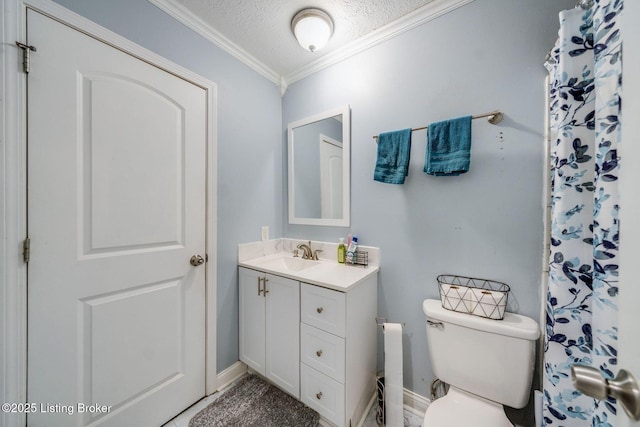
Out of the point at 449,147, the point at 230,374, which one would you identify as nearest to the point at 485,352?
the point at 449,147

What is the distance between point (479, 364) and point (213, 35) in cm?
242

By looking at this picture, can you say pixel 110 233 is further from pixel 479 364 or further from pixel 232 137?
pixel 479 364

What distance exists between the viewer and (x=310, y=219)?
6.11ft

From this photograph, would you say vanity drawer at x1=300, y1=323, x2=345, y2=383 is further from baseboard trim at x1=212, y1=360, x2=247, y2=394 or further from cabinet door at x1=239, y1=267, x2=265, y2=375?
baseboard trim at x1=212, y1=360, x2=247, y2=394

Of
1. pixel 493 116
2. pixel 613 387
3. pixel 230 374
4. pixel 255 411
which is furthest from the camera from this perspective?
pixel 230 374

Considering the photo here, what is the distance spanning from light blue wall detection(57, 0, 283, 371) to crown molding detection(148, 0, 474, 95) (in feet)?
0.14

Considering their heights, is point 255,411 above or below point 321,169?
below

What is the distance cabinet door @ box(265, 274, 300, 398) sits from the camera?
4.37 feet

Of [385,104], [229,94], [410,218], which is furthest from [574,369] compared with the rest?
[229,94]

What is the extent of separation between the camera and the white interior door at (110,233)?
3.13ft

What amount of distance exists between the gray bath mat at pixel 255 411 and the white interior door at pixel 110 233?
17 centimetres

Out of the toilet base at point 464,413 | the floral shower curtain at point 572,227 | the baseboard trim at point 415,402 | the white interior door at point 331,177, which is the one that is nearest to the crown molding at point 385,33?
the white interior door at point 331,177

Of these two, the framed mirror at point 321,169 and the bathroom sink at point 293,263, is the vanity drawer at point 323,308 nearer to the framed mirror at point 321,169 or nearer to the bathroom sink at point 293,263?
the bathroom sink at point 293,263

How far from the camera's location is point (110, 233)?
3.67ft
